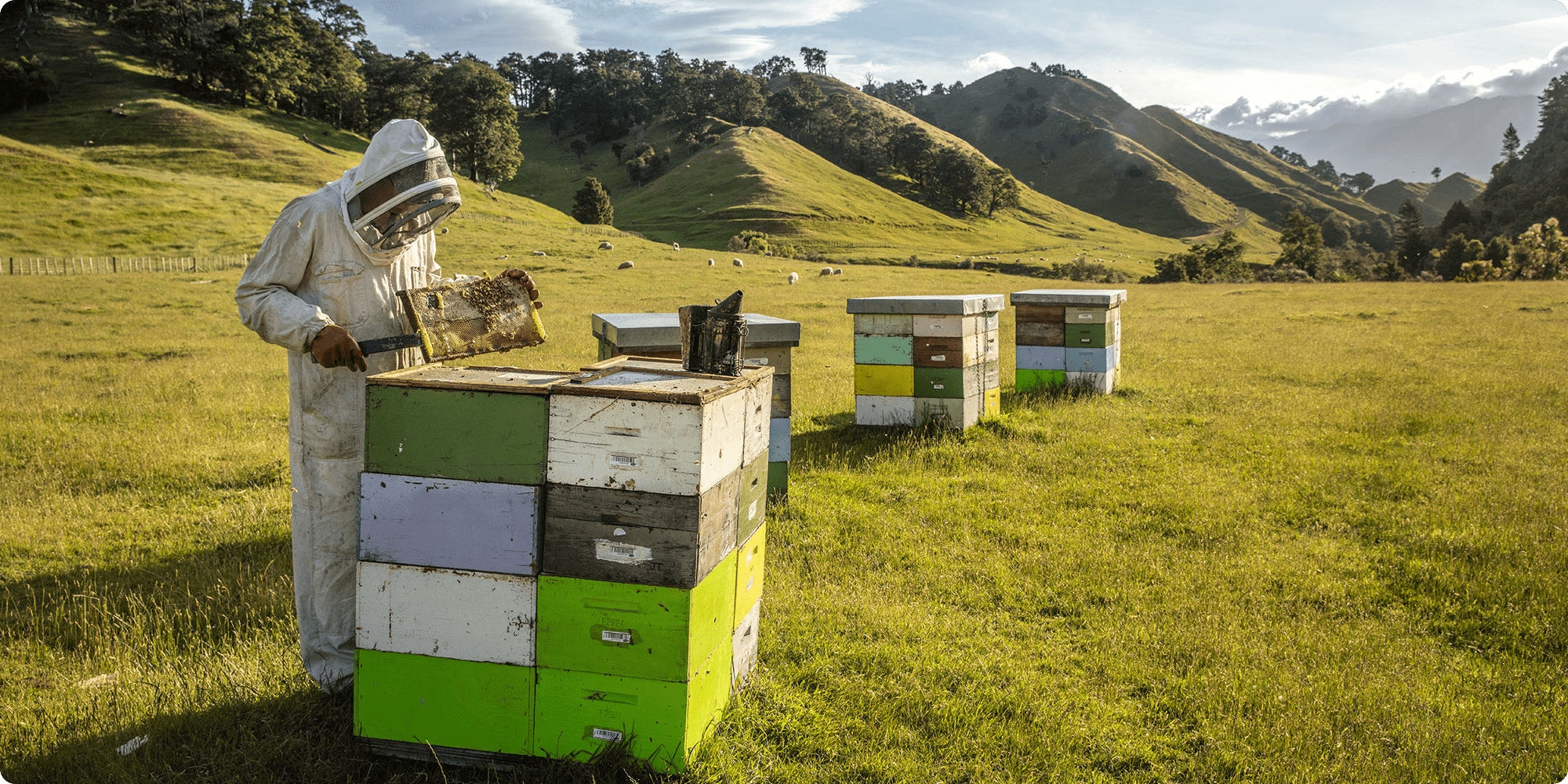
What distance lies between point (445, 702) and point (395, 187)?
225 cm

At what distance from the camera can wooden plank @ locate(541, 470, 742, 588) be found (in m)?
3.00

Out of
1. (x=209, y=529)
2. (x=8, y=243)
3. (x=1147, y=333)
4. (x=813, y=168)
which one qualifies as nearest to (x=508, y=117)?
(x=813, y=168)

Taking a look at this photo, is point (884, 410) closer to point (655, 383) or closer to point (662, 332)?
point (662, 332)

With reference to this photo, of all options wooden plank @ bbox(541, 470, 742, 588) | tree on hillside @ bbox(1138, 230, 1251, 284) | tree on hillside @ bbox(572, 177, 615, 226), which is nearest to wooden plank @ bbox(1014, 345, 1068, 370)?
wooden plank @ bbox(541, 470, 742, 588)

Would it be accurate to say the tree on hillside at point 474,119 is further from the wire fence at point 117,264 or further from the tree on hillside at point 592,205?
the wire fence at point 117,264

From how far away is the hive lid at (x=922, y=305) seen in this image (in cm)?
834

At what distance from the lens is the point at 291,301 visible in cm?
361

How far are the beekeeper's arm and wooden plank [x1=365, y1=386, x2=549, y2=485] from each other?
46cm

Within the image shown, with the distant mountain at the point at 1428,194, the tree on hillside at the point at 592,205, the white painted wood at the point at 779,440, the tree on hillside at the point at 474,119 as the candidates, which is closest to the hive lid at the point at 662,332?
the white painted wood at the point at 779,440

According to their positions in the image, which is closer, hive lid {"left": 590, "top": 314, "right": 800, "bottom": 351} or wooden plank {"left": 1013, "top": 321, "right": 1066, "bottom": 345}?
hive lid {"left": 590, "top": 314, "right": 800, "bottom": 351}

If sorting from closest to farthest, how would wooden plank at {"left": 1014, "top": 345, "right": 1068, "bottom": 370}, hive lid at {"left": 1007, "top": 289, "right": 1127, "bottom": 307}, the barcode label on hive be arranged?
the barcode label on hive < hive lid at {"left": 1007, "top": 289, "right": 1127, "bottom": 307} < wooden plank at {"left": 1014, "top": 345, "right": 1068, "bottom": 370}

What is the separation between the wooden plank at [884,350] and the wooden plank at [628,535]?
5.87 m

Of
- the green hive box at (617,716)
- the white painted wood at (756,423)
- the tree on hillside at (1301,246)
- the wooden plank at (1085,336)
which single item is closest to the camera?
the green hive box at (617,716)

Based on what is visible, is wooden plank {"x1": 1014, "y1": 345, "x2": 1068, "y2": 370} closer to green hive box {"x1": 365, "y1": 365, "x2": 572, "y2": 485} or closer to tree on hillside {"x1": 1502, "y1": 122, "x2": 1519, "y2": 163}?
green hive box {"x1": 365, "y1": 365, "x2": 572, "y2": 485}
